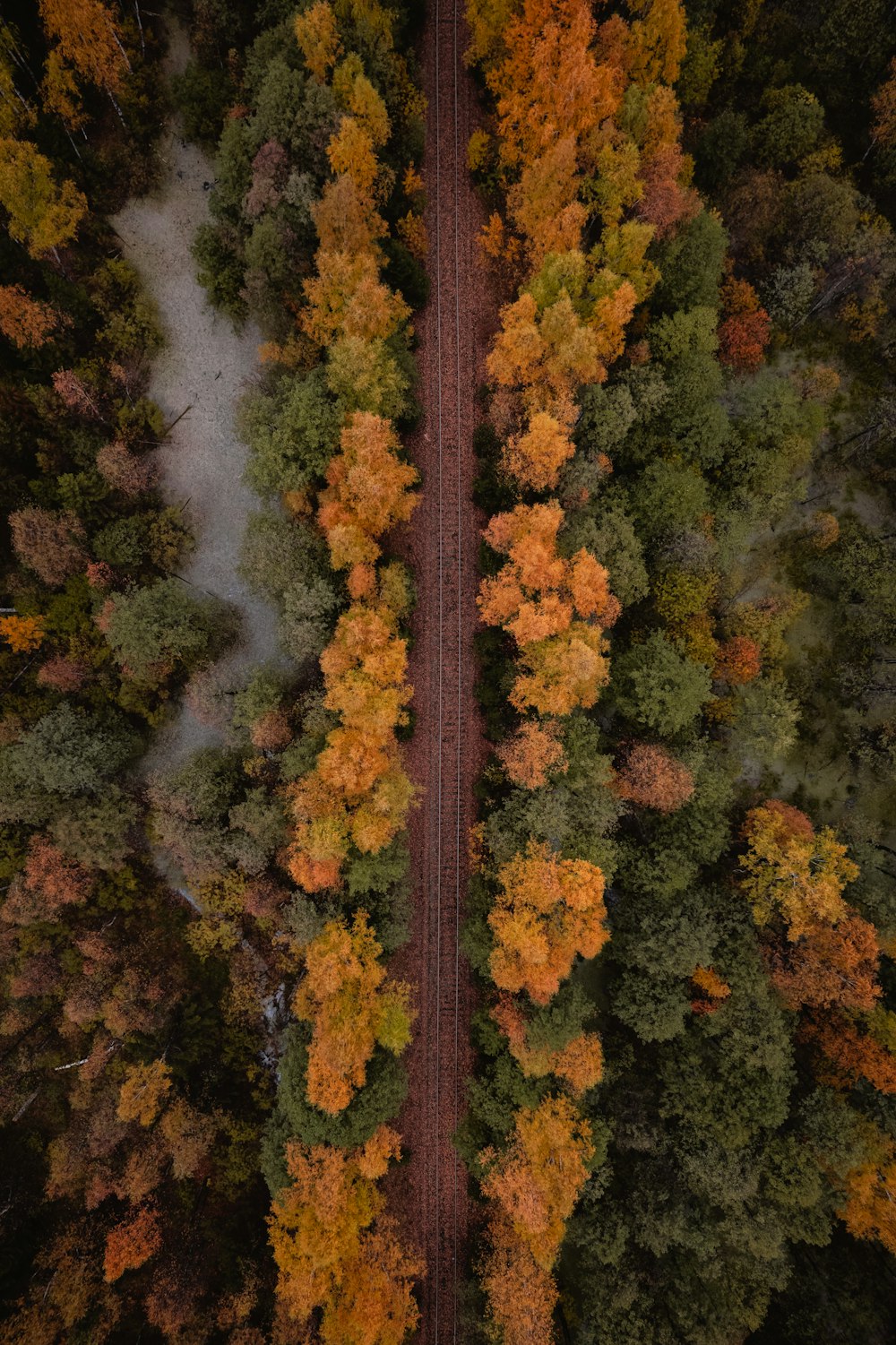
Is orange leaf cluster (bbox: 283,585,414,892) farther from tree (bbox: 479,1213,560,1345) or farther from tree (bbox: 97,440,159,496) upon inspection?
tree (bbox: 479,1213,560,1345)

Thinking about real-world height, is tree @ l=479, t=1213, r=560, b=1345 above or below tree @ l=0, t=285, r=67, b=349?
below

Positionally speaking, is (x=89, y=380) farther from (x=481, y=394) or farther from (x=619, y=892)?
(x=619, y=892)

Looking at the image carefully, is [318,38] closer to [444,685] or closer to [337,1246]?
[444,685]

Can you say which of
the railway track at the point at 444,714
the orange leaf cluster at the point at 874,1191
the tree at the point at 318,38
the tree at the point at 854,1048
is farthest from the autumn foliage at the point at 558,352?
the orange leaf cluster at the point at 874,1191

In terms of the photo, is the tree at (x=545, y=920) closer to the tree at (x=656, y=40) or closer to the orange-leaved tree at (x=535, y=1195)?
the orange-leaved tree at (x=535, y=1195)

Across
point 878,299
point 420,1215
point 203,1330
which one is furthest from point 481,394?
point 203,1330

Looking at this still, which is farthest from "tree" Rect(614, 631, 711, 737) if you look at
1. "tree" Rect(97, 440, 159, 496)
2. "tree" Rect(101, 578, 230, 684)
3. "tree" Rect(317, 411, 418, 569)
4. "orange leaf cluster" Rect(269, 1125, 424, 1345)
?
"tree" Rect(97, 440, 159, 496)

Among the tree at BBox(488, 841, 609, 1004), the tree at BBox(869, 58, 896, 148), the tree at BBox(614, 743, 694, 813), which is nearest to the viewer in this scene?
the tree at BBox(488, 841, 609, 1004)
